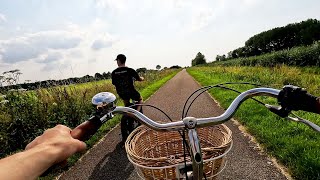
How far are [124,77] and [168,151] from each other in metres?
4.65

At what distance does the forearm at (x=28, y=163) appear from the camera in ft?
3.18

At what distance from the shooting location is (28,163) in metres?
1.04

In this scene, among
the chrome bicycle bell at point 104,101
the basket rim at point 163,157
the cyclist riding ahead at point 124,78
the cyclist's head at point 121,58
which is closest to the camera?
the chrome bicycle bell at point 104,101

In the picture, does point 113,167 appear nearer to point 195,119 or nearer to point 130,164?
point 130,164

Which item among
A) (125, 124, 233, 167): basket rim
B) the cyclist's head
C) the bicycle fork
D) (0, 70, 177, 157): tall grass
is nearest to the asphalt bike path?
the cyclist's head

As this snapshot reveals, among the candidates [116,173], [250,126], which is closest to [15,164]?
[116,173]

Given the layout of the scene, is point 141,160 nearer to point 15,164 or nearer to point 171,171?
point 171,171

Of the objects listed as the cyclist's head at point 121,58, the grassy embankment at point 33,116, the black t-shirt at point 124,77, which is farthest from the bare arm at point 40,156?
the black t-shirt at point 124,77

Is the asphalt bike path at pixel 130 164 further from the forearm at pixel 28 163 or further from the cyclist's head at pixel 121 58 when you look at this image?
the forearm at pixel 28 163

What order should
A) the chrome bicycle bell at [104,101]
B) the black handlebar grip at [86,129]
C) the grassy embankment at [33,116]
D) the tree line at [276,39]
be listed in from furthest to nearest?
the tree line at [276,39] < the grassy embankment at [33,116] < the chrome bicycle bell at [104,101] < the black handlebar grip at [86,129]

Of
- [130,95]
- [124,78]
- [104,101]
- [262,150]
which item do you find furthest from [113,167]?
[104,101]

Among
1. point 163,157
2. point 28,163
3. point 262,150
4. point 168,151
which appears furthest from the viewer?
point 262,150

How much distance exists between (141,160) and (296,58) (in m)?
27.6

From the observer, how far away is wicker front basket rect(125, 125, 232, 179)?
1.92 m
